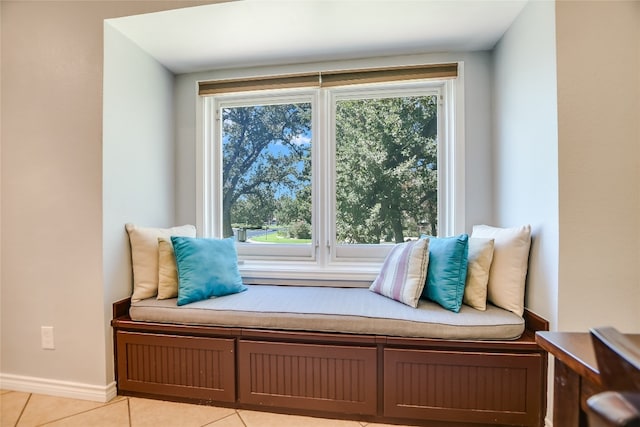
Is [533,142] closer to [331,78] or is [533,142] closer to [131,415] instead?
[331,78]

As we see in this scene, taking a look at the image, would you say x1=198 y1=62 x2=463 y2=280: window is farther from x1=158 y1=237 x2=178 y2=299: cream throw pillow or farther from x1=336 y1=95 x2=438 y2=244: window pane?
x1=158 y1=237 x2=178 y2=299: cream throw pillow

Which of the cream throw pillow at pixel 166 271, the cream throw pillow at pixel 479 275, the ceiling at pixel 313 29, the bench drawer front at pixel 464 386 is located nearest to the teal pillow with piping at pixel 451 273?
the cream throw pillow at pixel 479 275

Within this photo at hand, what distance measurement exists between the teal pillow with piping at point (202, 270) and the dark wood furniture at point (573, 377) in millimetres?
1670

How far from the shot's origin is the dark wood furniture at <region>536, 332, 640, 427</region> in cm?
70

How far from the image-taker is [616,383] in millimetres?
454

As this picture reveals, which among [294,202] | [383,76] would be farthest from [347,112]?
[294,202]

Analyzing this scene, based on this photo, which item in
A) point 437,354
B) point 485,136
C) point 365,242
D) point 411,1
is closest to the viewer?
point 437,354

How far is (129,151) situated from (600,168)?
2606 millimetres

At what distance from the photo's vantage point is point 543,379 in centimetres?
148

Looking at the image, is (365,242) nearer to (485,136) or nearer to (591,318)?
(485,136)

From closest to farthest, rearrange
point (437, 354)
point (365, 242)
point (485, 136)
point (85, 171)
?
point (437, 354)
point (85, 171)
point (485, 136)
point (365, 242)

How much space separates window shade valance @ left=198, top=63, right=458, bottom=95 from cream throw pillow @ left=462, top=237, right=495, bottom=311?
48.3 inches

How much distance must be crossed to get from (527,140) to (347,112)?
122 centimetres

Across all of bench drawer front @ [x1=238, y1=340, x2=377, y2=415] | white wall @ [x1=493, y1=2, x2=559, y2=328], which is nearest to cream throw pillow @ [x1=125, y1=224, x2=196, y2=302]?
bench drawer front @ [x1=238, y1=340, x2=377, y2=415]
